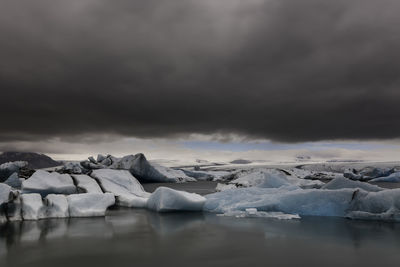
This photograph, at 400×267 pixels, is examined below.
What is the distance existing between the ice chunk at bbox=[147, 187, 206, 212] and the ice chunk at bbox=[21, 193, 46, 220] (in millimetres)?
3306

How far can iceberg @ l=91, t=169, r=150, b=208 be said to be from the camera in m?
11.5

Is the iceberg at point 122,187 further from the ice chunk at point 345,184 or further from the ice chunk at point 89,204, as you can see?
the ice chunk at point 345,184

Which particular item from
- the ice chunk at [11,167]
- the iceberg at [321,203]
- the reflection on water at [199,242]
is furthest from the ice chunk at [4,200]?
the ice chunk at [11,167]

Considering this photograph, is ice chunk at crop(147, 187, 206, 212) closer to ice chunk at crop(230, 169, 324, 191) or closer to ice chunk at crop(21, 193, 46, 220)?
ice chunk at crop(21, 193, 46, 220)

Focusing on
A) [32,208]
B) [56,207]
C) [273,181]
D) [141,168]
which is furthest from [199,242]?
[141,168]

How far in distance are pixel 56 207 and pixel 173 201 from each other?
3.37 metres

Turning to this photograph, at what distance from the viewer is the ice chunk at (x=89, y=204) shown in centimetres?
873

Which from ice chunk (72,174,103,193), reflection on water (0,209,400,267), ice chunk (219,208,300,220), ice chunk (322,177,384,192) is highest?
ice chunk (322,177,384,192)

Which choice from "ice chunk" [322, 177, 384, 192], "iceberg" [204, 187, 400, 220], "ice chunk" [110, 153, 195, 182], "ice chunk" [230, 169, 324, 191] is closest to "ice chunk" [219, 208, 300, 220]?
"iceberg" [204, 187, 400, 220]

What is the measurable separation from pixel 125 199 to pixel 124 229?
4884 millimetres

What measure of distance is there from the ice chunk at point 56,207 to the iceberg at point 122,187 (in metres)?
2.99

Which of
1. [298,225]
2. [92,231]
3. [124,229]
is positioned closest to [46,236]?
[92,231]

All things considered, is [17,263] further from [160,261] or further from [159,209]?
[159,209]

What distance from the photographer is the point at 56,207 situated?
8.55m
